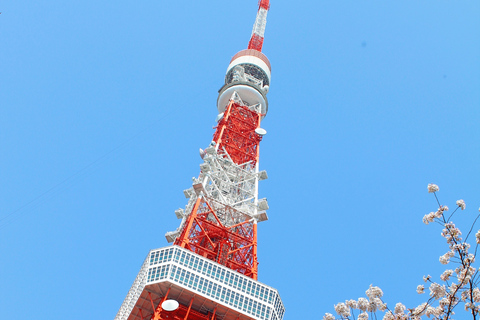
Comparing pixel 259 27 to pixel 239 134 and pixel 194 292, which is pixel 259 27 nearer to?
pixel 239 134

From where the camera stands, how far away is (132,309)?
46594 millimetres

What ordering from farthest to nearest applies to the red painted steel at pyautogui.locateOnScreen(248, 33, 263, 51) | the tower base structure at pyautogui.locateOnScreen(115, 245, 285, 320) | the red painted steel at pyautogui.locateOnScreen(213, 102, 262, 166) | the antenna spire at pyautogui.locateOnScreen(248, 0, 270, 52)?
the antenna spire at pyautogui.locateOnScreen(248, 0, 270, 52) < the red painted steel at pyautogui.locateOnScreen(248, 33, 263, 51) < the red painted steel at pyautogui.locateOnScreen(213, 102, 262, 166) < the tower base structure at pyautogui.locateOnScreen(115, 245, 285, 320)

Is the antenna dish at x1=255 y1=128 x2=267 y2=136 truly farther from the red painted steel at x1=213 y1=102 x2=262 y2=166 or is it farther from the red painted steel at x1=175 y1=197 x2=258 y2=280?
the red painted steel at x1=175 y1=197 x2=258 y2=280

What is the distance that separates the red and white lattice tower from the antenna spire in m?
6.77

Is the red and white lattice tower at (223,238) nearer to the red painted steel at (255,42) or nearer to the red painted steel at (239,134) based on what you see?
the red painted steel at (239,134)

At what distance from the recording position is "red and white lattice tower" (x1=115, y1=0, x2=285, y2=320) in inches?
1795

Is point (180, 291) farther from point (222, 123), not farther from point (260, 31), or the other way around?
point (260, 31)

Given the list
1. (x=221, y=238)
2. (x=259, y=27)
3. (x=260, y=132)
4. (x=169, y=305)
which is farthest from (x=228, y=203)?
(x=259, y=27)

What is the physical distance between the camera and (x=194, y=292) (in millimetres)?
44938

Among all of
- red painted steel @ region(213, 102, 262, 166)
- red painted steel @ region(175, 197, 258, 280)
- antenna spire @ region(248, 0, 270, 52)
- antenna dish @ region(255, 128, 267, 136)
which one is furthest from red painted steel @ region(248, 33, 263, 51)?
red painted steel @ region(175, 197, 258, 280)

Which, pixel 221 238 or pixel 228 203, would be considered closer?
pixel 221 238

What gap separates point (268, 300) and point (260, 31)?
57864 millimetres

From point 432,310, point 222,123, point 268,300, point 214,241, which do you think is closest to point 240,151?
point 222,123

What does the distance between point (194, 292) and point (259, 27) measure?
198 feet
